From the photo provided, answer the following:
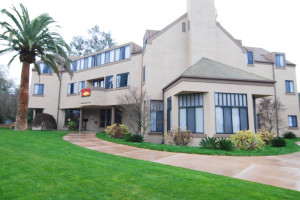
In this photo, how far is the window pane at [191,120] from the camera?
14.7 m

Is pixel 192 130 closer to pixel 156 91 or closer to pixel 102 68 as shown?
pixel 156 91

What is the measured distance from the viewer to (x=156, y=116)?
747 inches

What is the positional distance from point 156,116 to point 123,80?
22.5 feet

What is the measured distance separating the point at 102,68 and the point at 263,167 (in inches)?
856

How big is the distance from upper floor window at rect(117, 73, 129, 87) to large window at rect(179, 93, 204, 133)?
911 cm

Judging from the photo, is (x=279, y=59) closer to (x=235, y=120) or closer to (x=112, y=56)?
(x=235, y=120)

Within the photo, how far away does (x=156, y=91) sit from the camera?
1931 centimetres

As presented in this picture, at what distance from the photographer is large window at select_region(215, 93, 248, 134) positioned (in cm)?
1405

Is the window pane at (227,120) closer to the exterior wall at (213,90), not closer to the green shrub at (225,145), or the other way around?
the exterior wall at (213,90)

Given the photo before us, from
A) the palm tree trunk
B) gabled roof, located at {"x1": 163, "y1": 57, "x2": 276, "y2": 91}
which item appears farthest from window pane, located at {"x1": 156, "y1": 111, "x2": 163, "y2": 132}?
the palm tree trunk

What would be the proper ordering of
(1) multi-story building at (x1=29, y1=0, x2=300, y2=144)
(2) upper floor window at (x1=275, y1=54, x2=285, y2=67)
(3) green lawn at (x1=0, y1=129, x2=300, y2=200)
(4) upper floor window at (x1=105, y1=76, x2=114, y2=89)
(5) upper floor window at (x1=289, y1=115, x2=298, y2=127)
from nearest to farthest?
(3) green lawn at (x1=0, y1=129, x2=300, y2=200) < (1) multi-story building at (x1=29, y1=0, x2=300, y2=144) < (5) upper floor window at (x1=289, y1=115, x2=298, y2=127) < (4) upper floor window at (x1=105, y1=76, x2=114, y2=89) < (2) upper floor window at (x1=275, y1=54, x2=285, y2=67)

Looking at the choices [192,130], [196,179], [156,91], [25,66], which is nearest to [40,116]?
[25,66]

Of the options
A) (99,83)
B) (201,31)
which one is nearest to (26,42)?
(99,83)

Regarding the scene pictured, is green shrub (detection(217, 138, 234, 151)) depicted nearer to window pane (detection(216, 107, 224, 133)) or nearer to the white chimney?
window pane (detection(216, 107, 224, 133))
